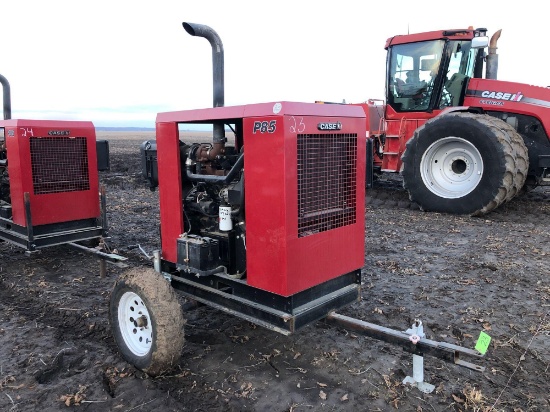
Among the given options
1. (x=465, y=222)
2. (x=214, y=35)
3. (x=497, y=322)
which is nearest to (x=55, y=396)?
(x=214, y=35)

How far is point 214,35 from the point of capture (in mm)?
3660

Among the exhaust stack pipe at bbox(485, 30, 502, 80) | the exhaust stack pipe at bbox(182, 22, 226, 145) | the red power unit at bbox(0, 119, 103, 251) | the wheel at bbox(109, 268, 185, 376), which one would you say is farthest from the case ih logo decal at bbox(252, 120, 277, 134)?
the exhaust stack pipe at bbox(485, 30, 502, 80)

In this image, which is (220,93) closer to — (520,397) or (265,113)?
(265,113)

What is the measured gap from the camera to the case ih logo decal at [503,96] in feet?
27.5

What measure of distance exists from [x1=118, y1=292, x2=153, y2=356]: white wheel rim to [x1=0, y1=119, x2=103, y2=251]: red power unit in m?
2.67

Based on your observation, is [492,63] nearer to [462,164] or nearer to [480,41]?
[480,41]

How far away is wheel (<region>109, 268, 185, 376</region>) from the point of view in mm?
3295

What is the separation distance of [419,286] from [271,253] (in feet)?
8.15

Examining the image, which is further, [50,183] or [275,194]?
[50,183]

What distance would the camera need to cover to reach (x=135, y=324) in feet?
11.9

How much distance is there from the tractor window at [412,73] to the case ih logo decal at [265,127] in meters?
7.02

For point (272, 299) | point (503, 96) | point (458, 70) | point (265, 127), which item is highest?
point (458, 70)

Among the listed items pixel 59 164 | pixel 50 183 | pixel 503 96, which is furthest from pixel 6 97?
pixel 503 96

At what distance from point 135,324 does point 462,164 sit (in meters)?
6.95
